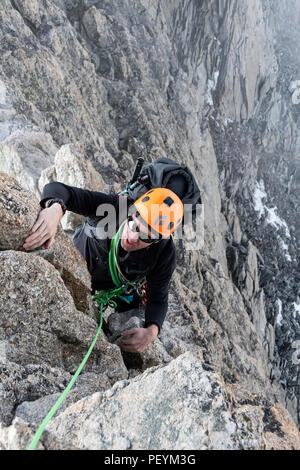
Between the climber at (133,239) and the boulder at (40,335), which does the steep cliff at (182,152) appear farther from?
the climber at (133,239)

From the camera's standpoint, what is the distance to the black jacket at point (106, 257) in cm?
463

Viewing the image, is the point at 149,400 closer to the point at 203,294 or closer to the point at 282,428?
the point at 282,428

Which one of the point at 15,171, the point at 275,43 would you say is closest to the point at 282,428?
the point at 15,171

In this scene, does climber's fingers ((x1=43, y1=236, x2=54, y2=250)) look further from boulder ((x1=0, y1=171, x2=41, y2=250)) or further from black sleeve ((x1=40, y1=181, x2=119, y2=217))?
black sleeve ((x1=40, y1=181, x2=119, y2=217))

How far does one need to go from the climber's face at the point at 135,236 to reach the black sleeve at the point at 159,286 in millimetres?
501

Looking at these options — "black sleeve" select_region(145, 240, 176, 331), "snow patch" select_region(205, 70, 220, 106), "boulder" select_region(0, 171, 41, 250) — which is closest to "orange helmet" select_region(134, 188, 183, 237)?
"black sleeve" select_region(145, 240, 176, 331)

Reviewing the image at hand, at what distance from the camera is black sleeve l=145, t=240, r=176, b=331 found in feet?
15.9

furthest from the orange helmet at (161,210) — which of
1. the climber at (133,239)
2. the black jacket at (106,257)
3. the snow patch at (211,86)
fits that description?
the snow patch at (211,86)

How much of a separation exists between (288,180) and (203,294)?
44.7m

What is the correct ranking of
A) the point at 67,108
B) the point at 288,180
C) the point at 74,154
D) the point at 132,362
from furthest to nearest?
the point at 288,180 → the point at 67,108 → the point at 74,154 → the point at 132,362

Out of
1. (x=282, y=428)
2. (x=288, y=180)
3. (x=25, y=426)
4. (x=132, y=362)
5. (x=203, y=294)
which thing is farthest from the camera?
(x=288, y=180)

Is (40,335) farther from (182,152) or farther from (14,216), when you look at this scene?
(182,152)

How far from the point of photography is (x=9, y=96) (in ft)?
38.8

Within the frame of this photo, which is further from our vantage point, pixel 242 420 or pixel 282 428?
pixel 282 428
